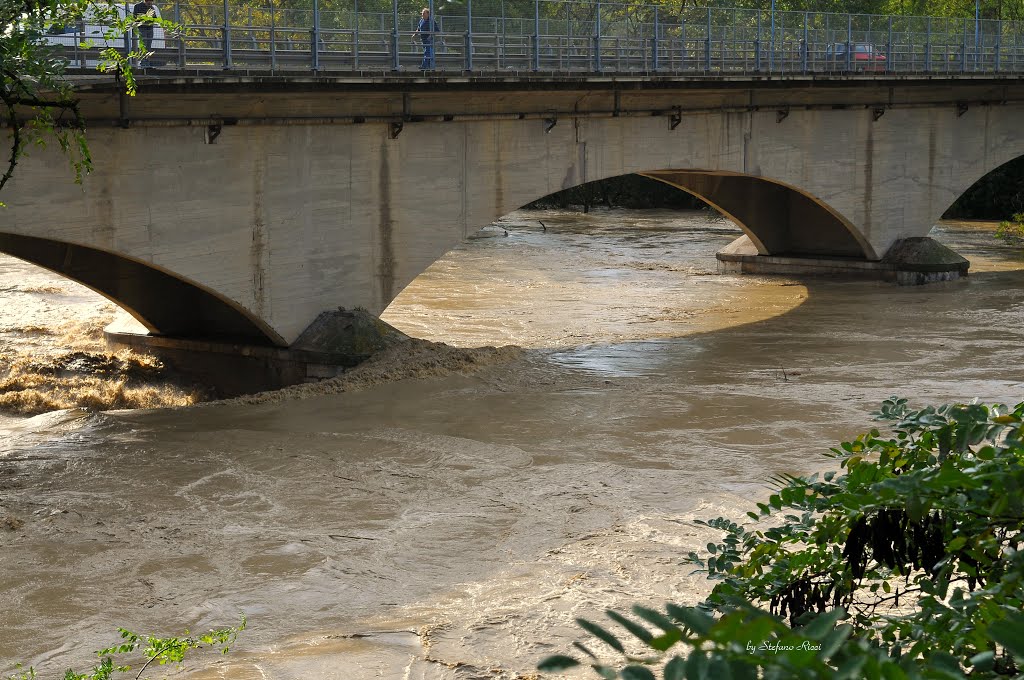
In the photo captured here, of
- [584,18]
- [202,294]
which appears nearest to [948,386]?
[584,18]

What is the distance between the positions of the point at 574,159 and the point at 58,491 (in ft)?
38.0

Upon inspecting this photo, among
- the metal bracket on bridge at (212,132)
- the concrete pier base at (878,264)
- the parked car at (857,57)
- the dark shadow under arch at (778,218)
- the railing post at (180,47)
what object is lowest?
the concrete pier base at (878,264)

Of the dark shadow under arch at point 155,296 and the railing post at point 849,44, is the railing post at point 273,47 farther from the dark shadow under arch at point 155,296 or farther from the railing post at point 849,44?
the railing post at point 849,44

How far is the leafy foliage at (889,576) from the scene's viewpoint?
6.84 ft

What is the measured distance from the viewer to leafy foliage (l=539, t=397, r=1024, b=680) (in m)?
2.09

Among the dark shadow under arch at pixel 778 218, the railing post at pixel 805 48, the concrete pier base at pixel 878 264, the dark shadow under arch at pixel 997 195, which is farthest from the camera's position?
the dark shadow under arch at pixel 997 195

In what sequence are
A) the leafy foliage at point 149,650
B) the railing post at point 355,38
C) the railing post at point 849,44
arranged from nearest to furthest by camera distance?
the leafy foliage at point 149,650
the railing post at point 355,38
the railing post at point 849,44

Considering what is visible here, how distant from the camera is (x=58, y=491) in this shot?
43.3ft

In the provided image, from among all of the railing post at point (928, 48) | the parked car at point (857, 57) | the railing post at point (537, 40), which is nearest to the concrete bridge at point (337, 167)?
the railing post at point (537, 40)

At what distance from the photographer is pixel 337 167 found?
18.7m

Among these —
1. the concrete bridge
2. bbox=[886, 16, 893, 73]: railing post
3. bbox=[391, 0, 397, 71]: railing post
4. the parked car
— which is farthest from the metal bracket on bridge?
bbox=[886, 16, 893, 73]: railing post

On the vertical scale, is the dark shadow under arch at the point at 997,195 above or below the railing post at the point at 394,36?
below

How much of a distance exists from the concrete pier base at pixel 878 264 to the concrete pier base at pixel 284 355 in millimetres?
14017

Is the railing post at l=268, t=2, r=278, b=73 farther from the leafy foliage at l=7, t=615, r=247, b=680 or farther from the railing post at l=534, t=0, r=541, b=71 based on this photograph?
the leafy foliage at l=7, t=615, r=247, b=680
